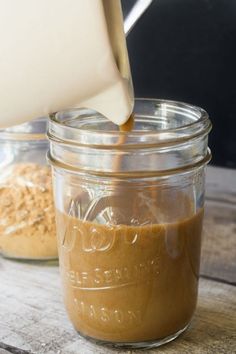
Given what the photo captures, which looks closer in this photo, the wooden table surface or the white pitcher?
the white pitcher

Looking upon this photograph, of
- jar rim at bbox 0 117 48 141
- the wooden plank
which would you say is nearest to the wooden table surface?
the wooden plank

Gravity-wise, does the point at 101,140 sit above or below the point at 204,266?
above

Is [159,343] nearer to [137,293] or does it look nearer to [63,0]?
[137,293]

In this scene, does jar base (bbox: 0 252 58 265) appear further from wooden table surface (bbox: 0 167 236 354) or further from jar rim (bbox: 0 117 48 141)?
jar rim (bbox: 0 117 48 141)

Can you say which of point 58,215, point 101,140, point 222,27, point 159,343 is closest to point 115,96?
point 101,140

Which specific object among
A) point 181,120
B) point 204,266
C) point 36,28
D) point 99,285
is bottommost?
point 204,266

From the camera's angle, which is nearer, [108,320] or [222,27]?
[108,320]
